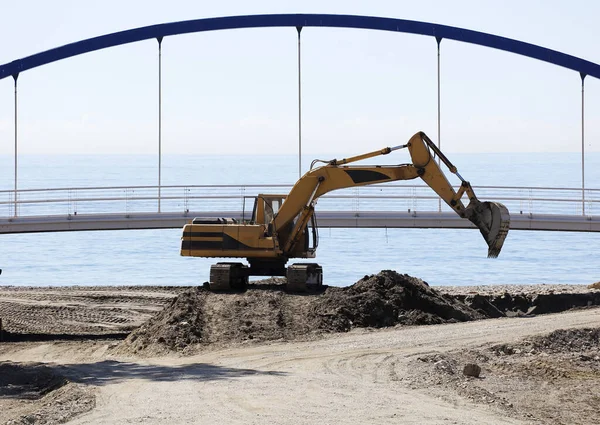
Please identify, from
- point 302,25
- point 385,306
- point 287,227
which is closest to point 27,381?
point 385,306

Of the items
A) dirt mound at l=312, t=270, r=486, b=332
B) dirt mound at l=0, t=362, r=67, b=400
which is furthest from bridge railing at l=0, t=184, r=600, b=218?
dirt mound at l=0, t=362, r=67, b=400

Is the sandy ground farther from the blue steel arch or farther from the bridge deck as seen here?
the blue steel arch

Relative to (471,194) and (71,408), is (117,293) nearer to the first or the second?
(471,194)

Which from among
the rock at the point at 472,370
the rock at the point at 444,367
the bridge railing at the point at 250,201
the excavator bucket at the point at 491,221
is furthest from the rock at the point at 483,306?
the rock at the point at 472,370

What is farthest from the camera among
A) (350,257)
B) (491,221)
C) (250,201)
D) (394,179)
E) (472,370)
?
(350,257)

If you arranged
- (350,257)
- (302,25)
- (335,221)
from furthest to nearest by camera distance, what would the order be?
1. (350,257)
2. (302,25)
3. (335,221)

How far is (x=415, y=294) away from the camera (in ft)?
71.7

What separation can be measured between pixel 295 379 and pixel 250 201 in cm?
2862

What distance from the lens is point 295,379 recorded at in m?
15.3

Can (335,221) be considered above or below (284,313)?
above

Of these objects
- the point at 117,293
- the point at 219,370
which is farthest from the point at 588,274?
the point at 219,370

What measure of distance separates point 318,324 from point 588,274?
26.9m

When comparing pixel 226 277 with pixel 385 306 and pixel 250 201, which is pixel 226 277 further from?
pixel 250 201

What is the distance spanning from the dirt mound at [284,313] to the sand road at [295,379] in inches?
23.6
